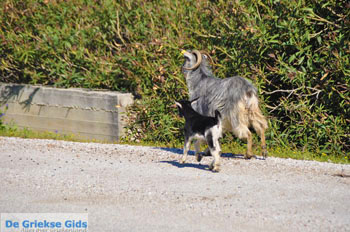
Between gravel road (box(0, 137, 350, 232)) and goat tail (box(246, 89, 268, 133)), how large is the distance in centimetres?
66

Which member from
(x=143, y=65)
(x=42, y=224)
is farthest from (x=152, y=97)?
(x=42, y=224)

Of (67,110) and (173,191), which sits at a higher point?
(67,110)

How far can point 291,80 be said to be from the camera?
1082 cm

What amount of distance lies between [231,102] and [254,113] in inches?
17.7

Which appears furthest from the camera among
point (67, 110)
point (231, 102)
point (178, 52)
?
point (67, 110)

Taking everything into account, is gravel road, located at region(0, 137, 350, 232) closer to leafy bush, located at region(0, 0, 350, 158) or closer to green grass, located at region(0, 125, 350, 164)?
green grass, located at region(0, 125, 350, 164)

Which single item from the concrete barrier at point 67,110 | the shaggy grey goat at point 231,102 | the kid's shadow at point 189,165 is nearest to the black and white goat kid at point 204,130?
the kid's shadow at point 189,165

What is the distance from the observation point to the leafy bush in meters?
10.7

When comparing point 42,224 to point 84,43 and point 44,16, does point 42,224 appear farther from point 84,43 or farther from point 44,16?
point 44,16

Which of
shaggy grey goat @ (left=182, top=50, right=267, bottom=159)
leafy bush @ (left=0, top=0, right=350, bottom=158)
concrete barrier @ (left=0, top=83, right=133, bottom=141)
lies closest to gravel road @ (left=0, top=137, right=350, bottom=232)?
shaggy grey goat @ (left=182, top=50, right=267, bottom=159)

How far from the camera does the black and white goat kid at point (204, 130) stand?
29.0 feet

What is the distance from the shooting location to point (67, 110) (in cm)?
1319

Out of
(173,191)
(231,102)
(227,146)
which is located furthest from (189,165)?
(227,146)

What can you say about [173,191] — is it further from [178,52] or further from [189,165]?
[178,52]
